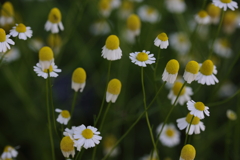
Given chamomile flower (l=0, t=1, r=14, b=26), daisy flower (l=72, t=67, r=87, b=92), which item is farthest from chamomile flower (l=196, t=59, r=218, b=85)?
chamomile flower (l=0, t=1, r=14, b=26)

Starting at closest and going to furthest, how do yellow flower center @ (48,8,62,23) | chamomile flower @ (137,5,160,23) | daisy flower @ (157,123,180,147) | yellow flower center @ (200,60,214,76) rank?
1. yellow flower center @ (200,60,214,76)
2. yellow flower center @ (48,8,62,23)
3. daisy flower @ (157,123,180,147)
4. chamomile flower @ (137,5,160,23)

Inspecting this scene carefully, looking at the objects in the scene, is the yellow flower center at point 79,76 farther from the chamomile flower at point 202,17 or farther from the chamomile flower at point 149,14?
the chamomile flower at point 149,14

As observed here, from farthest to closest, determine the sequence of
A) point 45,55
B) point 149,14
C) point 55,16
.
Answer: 1. point 149,14
2. point 55,16
3. point 45,55

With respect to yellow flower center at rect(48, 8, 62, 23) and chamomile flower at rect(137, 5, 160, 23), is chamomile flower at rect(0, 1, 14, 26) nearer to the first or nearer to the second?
yellow flower center at rect(48, 8, 62, 23)

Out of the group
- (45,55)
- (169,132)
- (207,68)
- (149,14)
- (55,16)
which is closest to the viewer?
(45,55)

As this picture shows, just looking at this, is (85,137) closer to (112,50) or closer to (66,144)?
(66,144)

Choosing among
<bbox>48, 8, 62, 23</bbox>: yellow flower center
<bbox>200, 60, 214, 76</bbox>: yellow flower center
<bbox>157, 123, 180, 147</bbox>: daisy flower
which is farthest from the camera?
<bbox>157, 123, 180, 147</bbox>: daisy flower

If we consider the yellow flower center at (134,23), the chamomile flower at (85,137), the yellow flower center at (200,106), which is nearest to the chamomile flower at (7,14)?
the yellow flower center at (134,23)

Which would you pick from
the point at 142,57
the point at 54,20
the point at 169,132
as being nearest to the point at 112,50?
the point at 142,57

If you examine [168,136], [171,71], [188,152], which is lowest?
[168,136]
